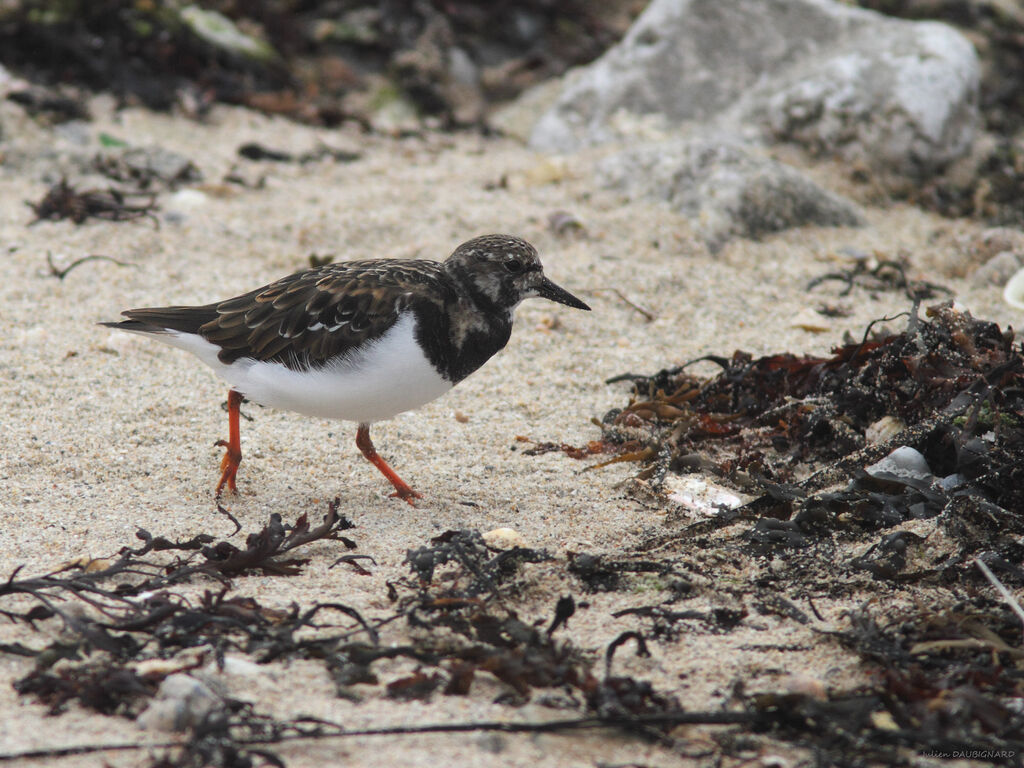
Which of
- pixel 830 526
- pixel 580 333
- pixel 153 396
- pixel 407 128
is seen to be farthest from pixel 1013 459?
pixel 407 128

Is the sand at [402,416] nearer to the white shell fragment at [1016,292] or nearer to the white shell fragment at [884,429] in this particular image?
the white shell fragment at [1016,292]

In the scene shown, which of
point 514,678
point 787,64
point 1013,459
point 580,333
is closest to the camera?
point 514,678

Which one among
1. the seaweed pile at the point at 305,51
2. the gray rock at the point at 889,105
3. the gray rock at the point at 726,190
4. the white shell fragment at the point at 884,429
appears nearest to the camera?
the white shell fragment at the point at 884,429

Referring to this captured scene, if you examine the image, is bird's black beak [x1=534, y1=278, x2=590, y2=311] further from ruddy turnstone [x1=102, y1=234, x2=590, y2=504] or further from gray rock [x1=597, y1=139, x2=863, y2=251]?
gray rock [x1=597, y1=139, x2=863, y2=251]

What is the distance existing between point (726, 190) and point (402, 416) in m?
2.45

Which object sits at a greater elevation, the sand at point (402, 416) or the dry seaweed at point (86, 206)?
the dry seaweed at point (86, 206)

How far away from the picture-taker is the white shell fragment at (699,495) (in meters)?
3.34

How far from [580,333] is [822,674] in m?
2.55

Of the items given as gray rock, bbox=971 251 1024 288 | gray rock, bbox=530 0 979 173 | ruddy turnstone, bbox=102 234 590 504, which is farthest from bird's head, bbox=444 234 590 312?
gray rock, bbox=530 0 979 173

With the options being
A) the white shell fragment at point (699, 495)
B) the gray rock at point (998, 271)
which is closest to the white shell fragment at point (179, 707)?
the white shell fragment at point (699, 495)

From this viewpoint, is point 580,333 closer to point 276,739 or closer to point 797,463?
point 797,463

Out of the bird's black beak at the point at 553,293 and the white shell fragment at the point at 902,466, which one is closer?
the white shell fragment at the point at 902,466

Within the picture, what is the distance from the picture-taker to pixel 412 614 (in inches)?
101

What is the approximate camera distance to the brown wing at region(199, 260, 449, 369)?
3.32 m
